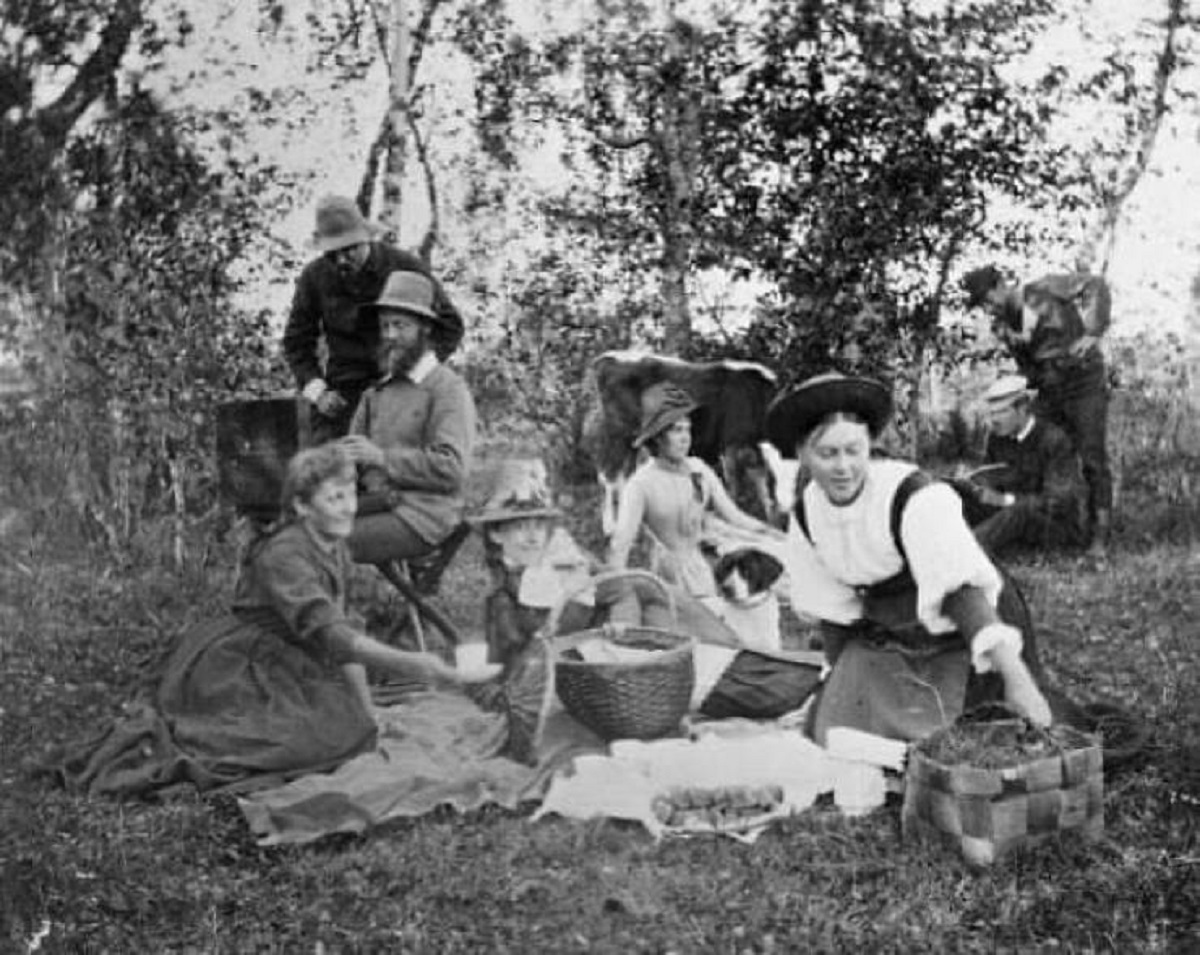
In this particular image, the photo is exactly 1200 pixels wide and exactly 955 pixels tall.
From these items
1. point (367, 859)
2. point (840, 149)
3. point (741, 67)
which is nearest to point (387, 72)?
point (741, 67)

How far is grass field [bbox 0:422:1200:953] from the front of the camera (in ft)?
12.2

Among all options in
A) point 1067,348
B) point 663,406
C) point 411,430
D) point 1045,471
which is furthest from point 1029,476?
point 411,430

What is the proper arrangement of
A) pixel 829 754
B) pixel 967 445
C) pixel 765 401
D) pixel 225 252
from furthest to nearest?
pixel 967 445 → pixel 765 401 → pixel 225 252 → pixel 829 754

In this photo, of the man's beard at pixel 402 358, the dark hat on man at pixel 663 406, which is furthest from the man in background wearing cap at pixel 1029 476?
the man's beard at pixel 402 358

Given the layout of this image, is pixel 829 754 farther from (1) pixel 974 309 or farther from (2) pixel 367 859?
(1) pixel 974 309

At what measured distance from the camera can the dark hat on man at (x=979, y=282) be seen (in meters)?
A: 5.79

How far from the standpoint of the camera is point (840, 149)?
5684 mm

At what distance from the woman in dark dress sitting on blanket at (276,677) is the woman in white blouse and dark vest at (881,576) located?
1159 mm

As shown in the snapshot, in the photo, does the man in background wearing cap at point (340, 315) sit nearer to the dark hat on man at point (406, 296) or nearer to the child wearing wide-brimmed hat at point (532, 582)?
the dark hat on man at point (406, 296)

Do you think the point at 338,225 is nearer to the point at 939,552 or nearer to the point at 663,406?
the point at 663,406

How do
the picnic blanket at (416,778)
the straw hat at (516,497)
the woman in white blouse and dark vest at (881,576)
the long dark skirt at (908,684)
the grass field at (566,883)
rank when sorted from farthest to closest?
the straw hat at (516,497), the long dark skirt at (908,684), the woman in white blouse and dark vest at (881,576), the picnic blanket at (416,778), the grass field at (566,883)

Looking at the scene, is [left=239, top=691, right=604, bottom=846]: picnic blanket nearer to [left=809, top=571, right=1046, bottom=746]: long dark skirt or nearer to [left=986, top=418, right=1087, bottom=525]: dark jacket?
[left=809, top=571, right=1046, bottom=746]: long dark skirt

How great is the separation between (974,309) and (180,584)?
9.60 feet

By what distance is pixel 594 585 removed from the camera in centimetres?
521
